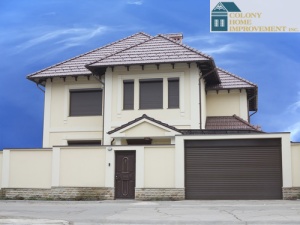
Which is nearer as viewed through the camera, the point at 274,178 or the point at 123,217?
the point at 123,217

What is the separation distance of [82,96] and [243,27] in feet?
33.0

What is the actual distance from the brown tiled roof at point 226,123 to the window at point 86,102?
631 centimetres

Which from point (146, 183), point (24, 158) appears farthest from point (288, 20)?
point (24, 158)

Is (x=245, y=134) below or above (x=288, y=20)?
below

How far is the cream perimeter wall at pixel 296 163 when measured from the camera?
19.3 metres

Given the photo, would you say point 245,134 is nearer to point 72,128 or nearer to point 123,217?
point 123,217

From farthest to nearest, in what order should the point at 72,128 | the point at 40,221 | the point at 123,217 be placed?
the point at 72,128, the point at 123,217, the point at 40,221

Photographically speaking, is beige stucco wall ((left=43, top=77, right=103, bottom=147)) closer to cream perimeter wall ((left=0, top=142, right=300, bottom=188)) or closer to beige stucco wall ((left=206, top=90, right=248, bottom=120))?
cream perimeter wall ((left=0, top=142, right=300, bottom=188))

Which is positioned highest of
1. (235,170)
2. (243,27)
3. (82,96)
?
(243,27)

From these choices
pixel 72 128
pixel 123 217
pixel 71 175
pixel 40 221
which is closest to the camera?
pixel 40 221

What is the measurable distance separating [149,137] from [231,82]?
8204mm

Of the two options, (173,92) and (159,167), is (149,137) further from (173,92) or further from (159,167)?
(173,92)

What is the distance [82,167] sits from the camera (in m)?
21.0

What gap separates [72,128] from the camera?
26.6m
